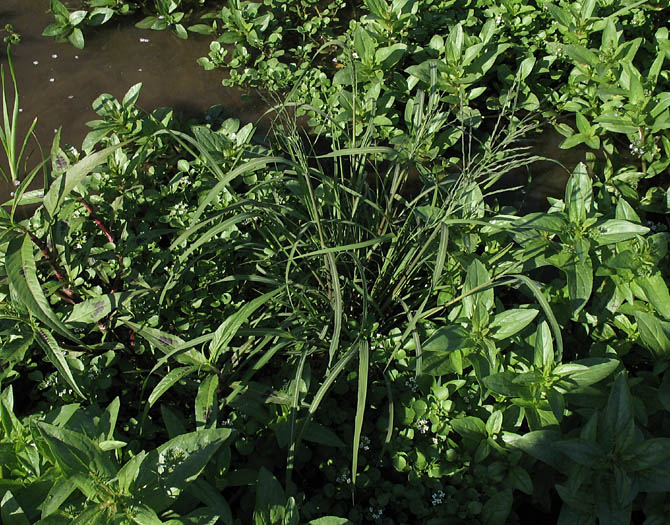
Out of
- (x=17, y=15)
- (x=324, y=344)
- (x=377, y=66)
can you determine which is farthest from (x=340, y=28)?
(x=324, y=344)

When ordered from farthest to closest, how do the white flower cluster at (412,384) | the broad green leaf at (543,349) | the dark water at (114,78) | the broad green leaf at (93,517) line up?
the dark water at (114,78) < the white flower cluster at (412,384) < the broad green leaf at (543,349) < the broad green leaf at (93,517)

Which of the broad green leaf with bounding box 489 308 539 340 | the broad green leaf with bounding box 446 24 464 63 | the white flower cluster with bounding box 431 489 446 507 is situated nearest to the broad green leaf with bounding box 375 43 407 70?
the broad green leaf with bounding box 446 24 464 63

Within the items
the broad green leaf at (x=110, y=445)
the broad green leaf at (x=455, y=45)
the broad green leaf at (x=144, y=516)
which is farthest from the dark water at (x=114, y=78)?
the broad green leaf at (x=144, y=516)

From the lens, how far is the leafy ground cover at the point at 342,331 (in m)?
1.68

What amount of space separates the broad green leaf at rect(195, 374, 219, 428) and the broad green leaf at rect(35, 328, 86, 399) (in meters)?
0.34

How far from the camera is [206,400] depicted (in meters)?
1.78

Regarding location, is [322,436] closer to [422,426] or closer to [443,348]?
[422,426]

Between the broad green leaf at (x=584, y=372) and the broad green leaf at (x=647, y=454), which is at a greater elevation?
the broad green leaf at (x=584, y=372)

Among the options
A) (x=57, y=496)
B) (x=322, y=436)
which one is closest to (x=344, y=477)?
(x=322, y=436)

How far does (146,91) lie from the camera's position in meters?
3.31

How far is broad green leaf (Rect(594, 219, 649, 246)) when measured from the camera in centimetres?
210

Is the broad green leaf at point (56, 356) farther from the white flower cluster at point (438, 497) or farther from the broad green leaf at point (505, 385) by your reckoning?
the broad green leaf at point (505, 385)

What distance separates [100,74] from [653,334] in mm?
3027

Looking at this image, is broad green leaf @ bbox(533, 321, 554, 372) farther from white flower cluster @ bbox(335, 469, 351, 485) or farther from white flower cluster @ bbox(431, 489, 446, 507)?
white flower cluster @ bbox(335, 469, 351, 485)
